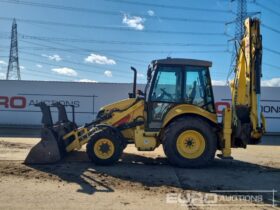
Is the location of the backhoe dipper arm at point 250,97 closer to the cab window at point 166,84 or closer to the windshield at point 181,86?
the windshield at point 181,86

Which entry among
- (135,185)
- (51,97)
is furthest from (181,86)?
(51,97)

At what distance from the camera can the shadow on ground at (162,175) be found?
7.98 meters

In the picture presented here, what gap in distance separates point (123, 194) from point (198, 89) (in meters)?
4.09

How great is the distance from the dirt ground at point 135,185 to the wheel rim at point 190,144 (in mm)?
426

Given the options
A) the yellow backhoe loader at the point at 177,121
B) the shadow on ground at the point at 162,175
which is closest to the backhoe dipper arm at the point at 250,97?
the yellow backhoe loader at the point at 177,121

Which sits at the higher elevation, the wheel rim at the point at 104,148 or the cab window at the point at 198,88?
the cab window at the point at 198,88

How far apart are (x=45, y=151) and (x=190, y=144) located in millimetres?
3570

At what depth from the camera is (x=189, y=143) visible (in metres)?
9.98

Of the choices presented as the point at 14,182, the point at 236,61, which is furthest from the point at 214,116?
the point at 14,182

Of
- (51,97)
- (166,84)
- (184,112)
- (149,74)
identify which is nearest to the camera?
(184,112)

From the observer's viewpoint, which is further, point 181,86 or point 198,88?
point 198,88

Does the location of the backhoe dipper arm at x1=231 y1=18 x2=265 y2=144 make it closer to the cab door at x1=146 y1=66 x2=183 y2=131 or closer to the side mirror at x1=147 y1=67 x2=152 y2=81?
the cab door at x1=146 y1=66 x2=183 y2=131

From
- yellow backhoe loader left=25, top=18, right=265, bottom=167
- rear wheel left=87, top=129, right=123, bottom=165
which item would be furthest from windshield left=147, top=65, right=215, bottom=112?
rear wheel left=87, top=129, right=123, bottom=165

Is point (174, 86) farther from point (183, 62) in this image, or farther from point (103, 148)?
point (103, 148)
